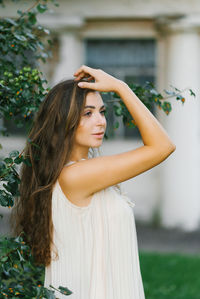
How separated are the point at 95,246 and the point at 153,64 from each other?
6.44 meters

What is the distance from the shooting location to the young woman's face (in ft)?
7.25

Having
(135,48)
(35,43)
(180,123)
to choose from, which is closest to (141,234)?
(180,123)

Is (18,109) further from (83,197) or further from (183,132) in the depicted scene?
(183,132)

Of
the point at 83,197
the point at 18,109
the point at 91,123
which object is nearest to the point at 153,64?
the point at 18,109

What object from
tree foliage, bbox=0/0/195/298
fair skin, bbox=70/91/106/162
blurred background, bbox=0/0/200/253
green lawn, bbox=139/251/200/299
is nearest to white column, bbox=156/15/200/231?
blurred background, bbox=0/0/200/253

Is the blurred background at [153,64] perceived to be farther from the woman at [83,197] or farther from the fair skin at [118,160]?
the fair skin at [118,160]

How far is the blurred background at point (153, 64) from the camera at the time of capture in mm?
7719

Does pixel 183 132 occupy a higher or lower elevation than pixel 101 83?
lower

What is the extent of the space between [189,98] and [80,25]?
6.54 feet

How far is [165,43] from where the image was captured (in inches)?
319

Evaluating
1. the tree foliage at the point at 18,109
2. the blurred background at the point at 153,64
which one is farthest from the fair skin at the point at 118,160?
the blurred background at the point at 153,64

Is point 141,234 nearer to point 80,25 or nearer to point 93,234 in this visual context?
point 80,25

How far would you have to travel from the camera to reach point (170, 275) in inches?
221

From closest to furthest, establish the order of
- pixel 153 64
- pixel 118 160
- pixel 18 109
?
pixel 118 160 → pixel 18 109 → pixel 153 64
